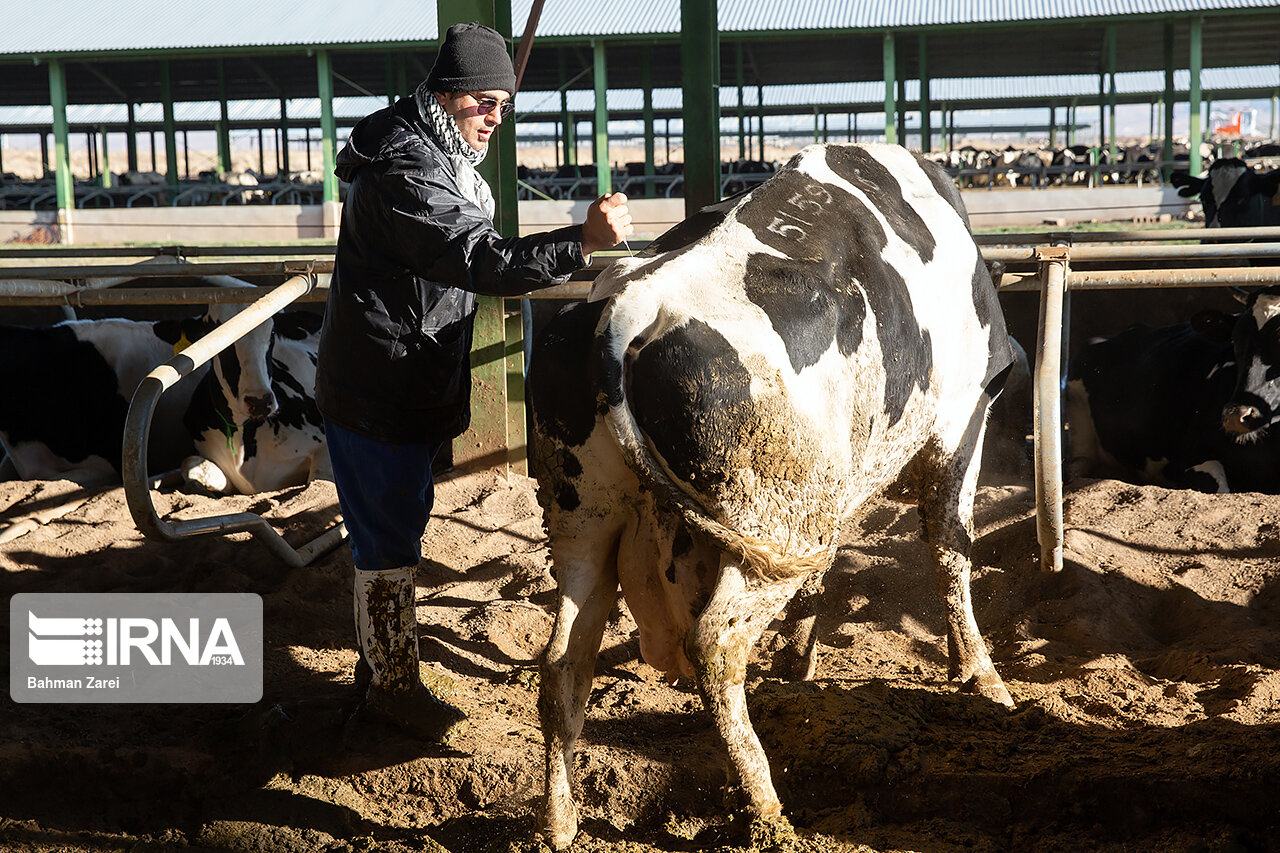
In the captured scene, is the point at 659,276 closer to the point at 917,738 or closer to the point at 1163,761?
the point at 917,738

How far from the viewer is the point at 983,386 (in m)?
3.65

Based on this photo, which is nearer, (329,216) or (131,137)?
(329,216)

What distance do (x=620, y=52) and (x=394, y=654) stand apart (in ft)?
80.0

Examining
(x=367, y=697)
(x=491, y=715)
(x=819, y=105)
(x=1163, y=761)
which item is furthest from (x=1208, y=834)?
(x=819, y=105)

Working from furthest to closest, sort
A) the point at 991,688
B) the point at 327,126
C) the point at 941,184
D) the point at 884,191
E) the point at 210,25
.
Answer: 1. the point at 210,25
2. the point at 327,126
3. the point at 941,184
4. the point at 991,688
5. the point at 884,191

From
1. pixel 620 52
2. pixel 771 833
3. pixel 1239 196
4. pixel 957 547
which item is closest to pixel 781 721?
pixel 771 833

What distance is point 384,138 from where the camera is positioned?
9.29 feet

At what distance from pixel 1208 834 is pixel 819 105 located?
32170 millimetres

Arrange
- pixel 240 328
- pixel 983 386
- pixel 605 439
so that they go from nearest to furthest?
1. pixel 605 439
2. pixel 240 328
3. pixel 983 386

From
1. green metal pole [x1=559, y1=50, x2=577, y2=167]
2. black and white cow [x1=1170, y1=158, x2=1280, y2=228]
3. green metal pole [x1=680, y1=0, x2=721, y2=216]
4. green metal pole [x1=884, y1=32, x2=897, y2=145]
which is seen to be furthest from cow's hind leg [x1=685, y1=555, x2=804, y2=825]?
green metal pole [x1=559, y1=50, x2=577, y2=167]

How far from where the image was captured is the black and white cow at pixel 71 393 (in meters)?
6.71

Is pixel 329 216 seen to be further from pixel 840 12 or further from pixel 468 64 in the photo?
pixel 468 64

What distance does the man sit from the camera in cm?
263

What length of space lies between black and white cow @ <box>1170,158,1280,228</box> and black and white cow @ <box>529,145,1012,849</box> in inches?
326
